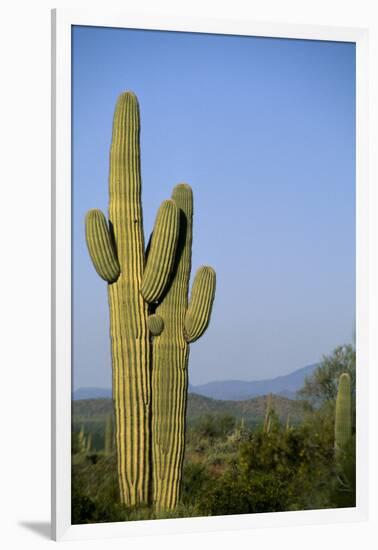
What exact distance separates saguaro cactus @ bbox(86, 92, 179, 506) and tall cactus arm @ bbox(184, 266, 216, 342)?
315 millimetres

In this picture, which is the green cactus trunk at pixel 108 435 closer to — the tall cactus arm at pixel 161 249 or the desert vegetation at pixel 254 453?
the desert vegetation at pixel 254 453

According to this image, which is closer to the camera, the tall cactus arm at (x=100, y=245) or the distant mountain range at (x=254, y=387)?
the tall cactus arm at (x=100, y=245)

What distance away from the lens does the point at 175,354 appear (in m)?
10.9

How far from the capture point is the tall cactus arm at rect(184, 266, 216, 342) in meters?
11.0

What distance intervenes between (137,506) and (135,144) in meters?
2.73

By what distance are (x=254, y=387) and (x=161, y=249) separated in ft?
4.73

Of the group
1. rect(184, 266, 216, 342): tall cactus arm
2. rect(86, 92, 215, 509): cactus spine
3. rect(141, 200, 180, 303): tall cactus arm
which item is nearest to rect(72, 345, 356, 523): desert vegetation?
rect(86, 92, 215, 509): cactus spine

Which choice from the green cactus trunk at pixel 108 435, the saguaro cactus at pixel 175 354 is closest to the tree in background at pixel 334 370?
the saguaro cactus at pixel 175 354

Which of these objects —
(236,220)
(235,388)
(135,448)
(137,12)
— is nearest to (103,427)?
(135,448)

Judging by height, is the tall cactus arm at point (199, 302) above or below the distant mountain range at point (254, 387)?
above

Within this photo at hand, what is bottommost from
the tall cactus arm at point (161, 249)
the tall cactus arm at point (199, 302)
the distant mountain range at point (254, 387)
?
the distant mountain range at point (254, 387)

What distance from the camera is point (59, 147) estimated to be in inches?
406

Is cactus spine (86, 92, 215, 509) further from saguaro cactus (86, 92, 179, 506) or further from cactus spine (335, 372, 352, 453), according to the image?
cactus spine (335, 372, 352, 453)

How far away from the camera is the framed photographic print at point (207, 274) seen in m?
10.5
